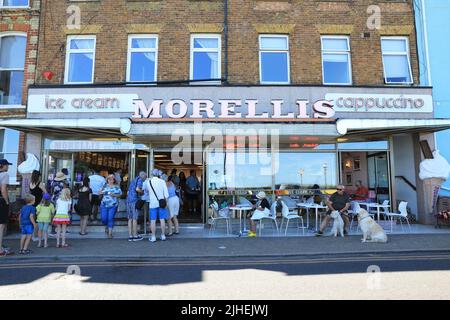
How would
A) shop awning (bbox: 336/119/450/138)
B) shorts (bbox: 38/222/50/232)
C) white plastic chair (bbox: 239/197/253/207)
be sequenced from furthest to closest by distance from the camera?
white plastic chair (bbox: 239/197/253/207), shop awning (bbox: 336/119/450/138), shorts (bbox: 38/222/50/232)

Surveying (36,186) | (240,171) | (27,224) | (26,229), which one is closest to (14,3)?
(36,186)

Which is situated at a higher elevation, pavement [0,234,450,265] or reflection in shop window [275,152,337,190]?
reflection in shop window [275,152,337,190]

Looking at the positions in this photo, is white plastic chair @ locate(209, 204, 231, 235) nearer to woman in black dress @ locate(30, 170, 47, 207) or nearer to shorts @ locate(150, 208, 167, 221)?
shorts @ locate(150, 208, 167, 221)

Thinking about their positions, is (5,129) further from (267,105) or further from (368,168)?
(368,168)

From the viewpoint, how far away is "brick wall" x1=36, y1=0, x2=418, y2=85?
1245 centimetres

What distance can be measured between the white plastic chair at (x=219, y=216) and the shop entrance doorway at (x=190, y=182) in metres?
0.65

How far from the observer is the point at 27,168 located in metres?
11.2

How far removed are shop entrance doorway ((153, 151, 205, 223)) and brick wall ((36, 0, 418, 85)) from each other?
2.81 m

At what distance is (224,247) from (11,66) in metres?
10.5

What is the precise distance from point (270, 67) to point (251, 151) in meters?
3.19

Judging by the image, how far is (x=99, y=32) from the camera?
12.6 metres

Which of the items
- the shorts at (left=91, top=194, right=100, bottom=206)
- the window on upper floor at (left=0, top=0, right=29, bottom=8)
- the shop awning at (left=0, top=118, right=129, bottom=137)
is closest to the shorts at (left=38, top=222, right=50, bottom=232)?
the shorts at (left=91, top=194, right=100, bottom=206)

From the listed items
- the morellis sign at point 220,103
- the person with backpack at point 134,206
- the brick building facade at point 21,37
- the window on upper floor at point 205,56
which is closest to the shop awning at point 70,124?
the morellis sign at point 220,103

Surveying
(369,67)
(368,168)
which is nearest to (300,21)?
(369,67)
